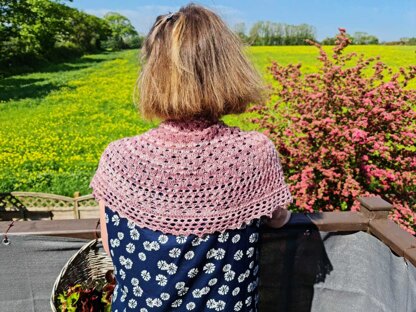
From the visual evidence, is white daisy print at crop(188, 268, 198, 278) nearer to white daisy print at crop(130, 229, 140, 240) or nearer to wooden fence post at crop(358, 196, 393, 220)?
white daisy print at crop(130, 229, 140, 240)

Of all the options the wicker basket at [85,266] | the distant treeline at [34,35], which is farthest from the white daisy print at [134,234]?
the distant treeline at [34,35]

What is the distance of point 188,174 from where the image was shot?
1.35 metres

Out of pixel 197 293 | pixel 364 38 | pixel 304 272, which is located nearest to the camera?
pixel 197 293

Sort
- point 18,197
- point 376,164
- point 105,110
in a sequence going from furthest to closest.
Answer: point 105,110, point 18,197, point 376,164

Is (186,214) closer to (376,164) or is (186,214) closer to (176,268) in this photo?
(176,268)

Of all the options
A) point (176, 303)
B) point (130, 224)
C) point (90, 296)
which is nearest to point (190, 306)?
point (176, 303)

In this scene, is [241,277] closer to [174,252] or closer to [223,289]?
[223,289]

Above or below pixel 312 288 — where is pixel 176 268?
above

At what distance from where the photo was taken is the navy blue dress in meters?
1.41

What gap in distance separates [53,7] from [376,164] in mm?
40210

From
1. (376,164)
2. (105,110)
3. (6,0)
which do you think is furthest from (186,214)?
(6,0)

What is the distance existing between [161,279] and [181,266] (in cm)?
9

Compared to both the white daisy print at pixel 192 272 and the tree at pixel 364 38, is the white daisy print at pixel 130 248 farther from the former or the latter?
the tree at pixel 364 38

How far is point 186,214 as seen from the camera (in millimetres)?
1364
